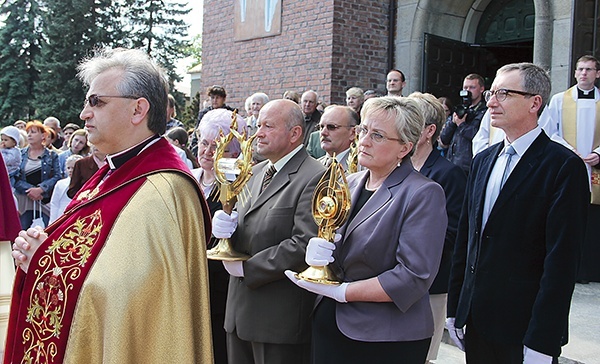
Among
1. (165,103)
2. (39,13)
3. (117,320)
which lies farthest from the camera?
(39,13)

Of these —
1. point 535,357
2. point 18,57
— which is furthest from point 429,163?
point 18,57

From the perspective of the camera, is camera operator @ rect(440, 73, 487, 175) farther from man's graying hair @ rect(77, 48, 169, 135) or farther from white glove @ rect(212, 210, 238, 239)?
man's graying hair @ rect(77, 48, 169, 135)

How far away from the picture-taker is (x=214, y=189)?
13.7 feet

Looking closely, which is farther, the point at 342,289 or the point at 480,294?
the point at 480,294

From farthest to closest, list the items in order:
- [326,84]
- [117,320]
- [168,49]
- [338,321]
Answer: [168,49] < [326,84] < [338,321] < [117,320]

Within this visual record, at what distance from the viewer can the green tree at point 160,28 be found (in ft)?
119

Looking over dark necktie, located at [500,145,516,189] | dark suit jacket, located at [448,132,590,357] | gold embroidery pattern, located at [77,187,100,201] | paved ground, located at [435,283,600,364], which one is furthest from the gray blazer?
paved ground, located at [435,283,600,364]

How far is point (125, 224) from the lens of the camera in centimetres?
249

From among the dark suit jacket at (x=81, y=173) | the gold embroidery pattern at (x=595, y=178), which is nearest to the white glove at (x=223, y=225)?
the dark suit jacket at (x=81, y=173)

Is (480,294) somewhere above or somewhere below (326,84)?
below

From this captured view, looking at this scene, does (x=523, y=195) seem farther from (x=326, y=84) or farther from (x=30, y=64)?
(x=30, y=64)

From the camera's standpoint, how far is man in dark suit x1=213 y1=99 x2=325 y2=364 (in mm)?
3398

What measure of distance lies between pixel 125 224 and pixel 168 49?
3716 centimetres

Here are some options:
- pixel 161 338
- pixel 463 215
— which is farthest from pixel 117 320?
pixel 463 215
